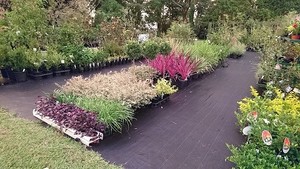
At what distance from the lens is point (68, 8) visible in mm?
9727

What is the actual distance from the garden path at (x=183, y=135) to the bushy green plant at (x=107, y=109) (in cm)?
15

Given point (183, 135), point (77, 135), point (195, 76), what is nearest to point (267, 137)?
point (183, 135)

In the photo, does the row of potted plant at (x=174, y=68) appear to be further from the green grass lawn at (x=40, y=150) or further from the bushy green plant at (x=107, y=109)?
the green grass lawn at (x=40, y=150)

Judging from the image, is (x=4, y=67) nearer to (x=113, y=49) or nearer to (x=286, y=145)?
(x=113, y=49)

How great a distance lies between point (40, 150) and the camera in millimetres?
2971

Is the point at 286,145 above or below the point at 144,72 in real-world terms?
below

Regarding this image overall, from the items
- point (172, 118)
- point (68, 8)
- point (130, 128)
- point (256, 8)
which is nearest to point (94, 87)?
point (130, 128)

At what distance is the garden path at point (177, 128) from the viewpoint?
298 cm

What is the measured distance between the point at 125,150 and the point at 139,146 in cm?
19

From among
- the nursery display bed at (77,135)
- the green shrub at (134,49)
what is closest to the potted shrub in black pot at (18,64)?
the nursery display bed at (77,135)

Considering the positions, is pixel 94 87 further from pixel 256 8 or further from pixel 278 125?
pixel 256 8

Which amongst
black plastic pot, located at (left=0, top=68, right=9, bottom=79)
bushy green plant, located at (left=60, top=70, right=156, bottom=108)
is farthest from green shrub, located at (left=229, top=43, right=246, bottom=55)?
black plastic pot, located at (left=0, top=68, right=9, bottom=79)

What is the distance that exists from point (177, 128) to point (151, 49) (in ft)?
12.4

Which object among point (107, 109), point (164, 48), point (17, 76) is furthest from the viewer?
point (164, 48)
